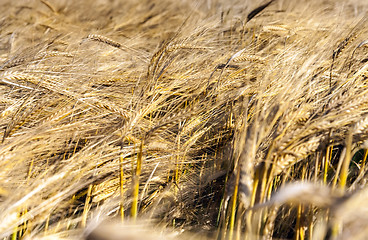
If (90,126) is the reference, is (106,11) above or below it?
above

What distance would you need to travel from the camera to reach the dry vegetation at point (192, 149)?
28.3 inches

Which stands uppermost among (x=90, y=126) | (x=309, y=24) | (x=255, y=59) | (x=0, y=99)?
(x=309, y=24)

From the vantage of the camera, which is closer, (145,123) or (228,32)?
(145,123)

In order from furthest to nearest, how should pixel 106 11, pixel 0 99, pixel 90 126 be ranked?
pixel 106 11 < pixel 0 99 < pixel 90 126

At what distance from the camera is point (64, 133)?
0.99m

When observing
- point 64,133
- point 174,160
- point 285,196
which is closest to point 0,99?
point 64,133

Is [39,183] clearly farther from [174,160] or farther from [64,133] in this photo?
[174,160]

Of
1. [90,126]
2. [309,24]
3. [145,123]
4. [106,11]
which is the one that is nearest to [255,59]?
[145,123]

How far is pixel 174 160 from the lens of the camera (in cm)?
115

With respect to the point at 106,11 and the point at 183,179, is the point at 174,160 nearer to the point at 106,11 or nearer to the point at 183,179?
the point at 183,179

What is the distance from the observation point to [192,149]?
1241 millimetres

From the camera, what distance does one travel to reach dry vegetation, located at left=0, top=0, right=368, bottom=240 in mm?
719

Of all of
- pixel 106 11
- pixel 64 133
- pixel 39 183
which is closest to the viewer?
pixel 39 183

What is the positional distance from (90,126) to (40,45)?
0.62 metres
